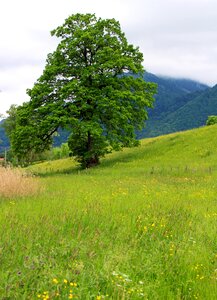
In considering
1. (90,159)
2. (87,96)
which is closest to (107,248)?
(87,96)

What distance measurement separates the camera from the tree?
1132 inches

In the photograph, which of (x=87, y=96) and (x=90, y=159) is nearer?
(x=87, y=96)

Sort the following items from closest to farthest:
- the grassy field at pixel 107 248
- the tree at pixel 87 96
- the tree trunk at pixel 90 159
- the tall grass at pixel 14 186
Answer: the grassy field at pixel 107 248
the tall grass at pixel 14 186
the tree at pixel 87 96
the tree trunk at pixel 90 159

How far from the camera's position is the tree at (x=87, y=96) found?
28.8 metres

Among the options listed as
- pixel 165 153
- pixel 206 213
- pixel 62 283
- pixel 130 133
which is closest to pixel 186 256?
pixel 62 283

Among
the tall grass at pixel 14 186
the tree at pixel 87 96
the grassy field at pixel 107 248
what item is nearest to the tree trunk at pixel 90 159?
the tree at pixel 87 96

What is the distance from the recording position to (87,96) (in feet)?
93.8

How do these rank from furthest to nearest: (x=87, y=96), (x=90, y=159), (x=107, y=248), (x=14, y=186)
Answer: (x=90, y=159) < (x=87, y=96) < (x=14, y=186) < (x=107, y=248)

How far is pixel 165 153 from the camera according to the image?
112ft

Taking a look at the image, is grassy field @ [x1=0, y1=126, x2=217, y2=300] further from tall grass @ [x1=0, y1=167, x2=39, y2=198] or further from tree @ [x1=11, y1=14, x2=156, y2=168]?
tree @ [x1=11, y1=14, x2=156, y2=168]

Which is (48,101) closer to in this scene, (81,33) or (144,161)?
(81,33)

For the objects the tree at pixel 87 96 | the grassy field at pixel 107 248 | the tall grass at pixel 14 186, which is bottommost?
the grassy field at pixel 107 248

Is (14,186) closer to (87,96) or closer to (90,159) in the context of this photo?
(87,96)

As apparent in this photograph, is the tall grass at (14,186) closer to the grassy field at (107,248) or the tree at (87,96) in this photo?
the grassy field at (107,248)
